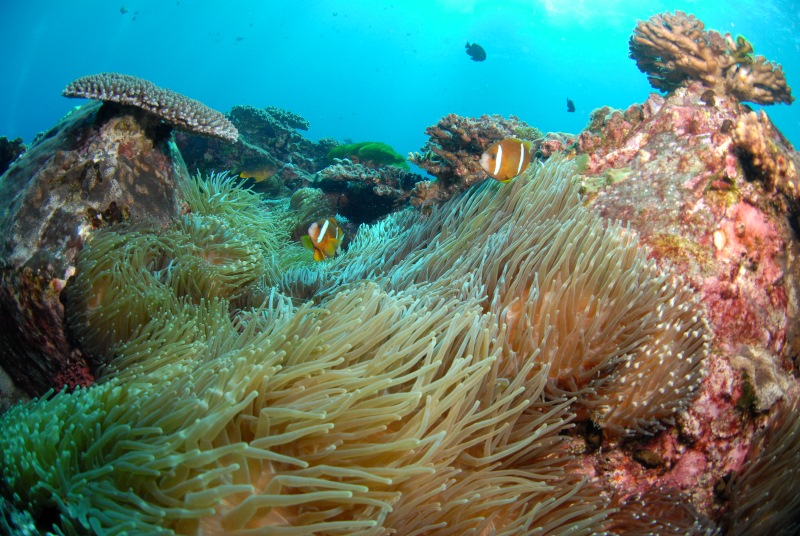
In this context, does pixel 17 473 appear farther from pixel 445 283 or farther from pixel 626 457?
pixel 626 457

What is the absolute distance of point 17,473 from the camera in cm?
175

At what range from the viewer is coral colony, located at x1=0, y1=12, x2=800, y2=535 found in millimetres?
1542

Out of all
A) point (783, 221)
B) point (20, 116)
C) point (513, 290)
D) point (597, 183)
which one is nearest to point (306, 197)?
point (597, 183)

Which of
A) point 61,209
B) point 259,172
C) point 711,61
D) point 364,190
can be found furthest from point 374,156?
point 61,209

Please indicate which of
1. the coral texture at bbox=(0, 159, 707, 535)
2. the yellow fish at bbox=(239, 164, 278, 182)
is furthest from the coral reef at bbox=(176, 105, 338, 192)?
the coral texture at bbox=(0, 159, 707, 535)

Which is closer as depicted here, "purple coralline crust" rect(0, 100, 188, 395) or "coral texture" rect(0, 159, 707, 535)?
"coral texture" rect(0, 159, 707, 535)

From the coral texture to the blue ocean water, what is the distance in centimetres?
6319

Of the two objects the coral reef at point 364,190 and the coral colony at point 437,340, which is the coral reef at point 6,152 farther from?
the coral reef at point 364,190

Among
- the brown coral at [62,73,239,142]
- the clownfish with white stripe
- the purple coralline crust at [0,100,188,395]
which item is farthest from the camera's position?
the brown coral at [62,73,239,142]

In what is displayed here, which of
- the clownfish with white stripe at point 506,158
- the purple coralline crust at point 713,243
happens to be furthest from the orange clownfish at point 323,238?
the purple coralline crust at point 713,243

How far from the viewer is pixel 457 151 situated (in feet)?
18.3

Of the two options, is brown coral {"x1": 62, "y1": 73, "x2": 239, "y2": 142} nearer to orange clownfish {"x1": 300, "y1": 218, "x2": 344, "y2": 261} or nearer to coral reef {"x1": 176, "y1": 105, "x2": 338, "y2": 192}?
orange clownfish {"x1": 300, "y1": 218, "x2": 344, "y2": 261}

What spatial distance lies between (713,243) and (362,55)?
146177 millimetres

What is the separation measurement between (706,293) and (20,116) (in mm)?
132274
